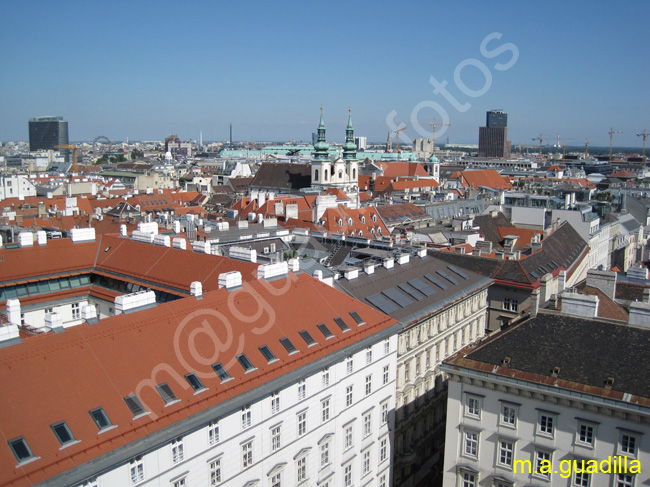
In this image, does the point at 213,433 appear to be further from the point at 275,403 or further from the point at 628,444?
the point at 628,444

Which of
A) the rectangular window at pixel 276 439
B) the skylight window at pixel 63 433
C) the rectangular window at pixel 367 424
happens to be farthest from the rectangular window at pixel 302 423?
the skylight window at pixel 63 433

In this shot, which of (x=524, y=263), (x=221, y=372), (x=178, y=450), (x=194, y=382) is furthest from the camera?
(x=524, y=263)

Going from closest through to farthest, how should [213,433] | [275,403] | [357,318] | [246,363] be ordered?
1. [213,433]
2. [246,363]
3. [275,403]
4. [357,318]

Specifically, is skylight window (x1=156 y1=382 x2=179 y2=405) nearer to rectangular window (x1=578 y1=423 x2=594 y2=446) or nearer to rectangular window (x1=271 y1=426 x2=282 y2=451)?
rectangular window (x1=271 y1=426 x2=282 y2=451)

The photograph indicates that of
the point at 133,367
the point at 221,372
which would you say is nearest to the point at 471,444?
the point at 221,372

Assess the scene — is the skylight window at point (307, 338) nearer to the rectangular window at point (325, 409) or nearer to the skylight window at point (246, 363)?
the rectangular window at point (325, 409)

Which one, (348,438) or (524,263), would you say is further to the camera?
(524,263)
